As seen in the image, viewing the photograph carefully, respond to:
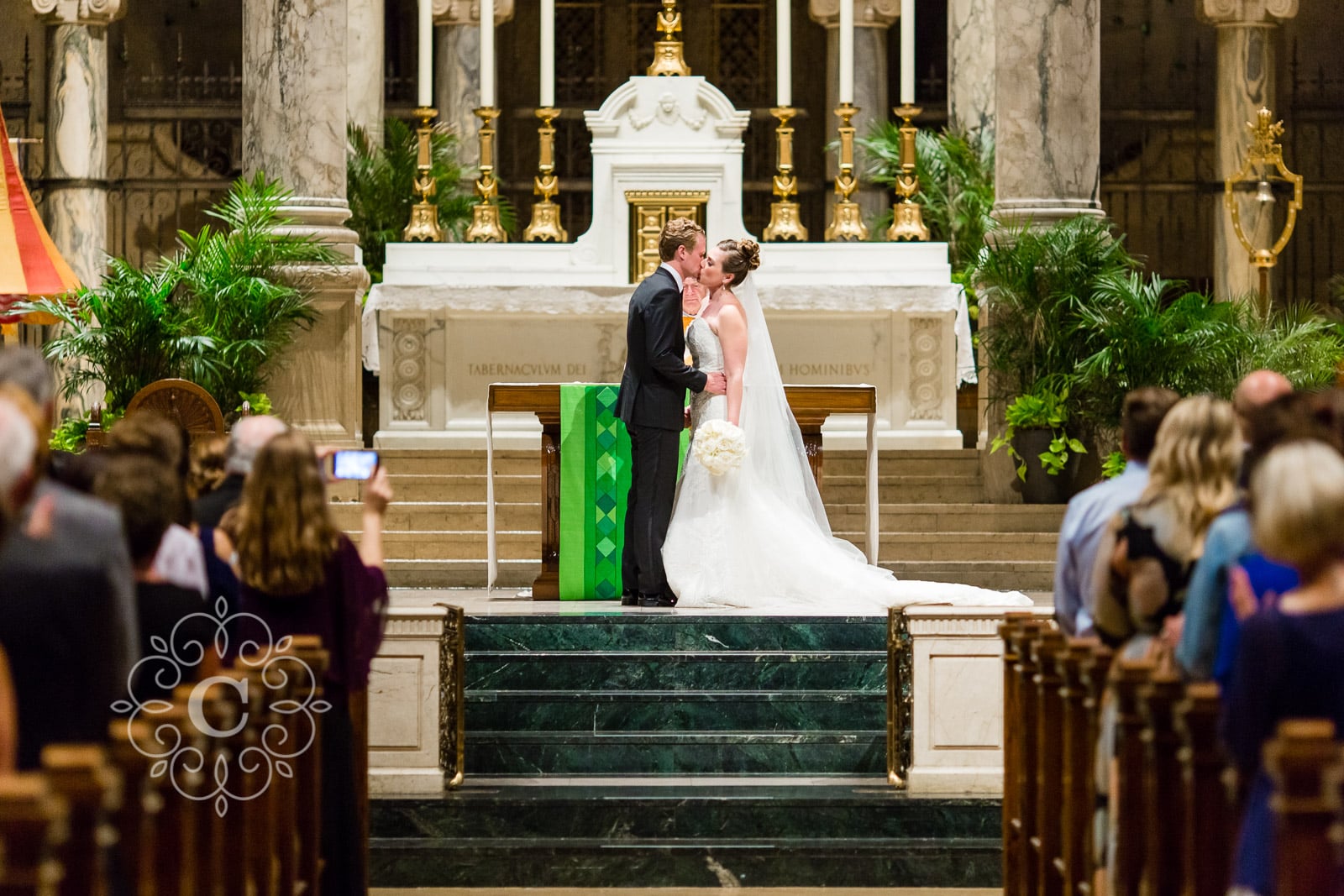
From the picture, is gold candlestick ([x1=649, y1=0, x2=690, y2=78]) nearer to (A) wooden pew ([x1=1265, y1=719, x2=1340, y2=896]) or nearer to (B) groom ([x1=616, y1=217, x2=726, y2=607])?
(B) groom ([x1=616, y1=217, x2=726, y2=607])

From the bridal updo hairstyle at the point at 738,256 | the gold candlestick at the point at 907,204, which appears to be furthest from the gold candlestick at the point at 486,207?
the bridal updo hairstyle at the point at 738,256

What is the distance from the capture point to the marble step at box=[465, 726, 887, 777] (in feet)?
25.1

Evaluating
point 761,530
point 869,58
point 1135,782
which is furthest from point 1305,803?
point 869,58

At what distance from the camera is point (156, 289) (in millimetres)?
10961

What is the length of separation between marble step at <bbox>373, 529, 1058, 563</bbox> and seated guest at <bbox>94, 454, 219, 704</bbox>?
6086 millimetres

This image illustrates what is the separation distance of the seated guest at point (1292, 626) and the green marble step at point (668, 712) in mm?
4218

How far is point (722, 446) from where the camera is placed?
887 centimetres

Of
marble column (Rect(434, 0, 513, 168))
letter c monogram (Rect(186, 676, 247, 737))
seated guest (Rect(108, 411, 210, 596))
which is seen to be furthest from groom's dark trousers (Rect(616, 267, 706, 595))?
marble column (Rect(434, 0, 513, 168))

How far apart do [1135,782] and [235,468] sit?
2575 mm

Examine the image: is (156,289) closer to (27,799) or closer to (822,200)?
(27,799)

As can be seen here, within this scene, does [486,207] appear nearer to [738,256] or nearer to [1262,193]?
→ [738,256]

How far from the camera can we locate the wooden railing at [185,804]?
2955mm

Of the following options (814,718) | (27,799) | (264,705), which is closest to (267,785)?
(264,705)

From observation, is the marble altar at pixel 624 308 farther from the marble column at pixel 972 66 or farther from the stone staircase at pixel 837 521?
the marble column at pixel 972 66
